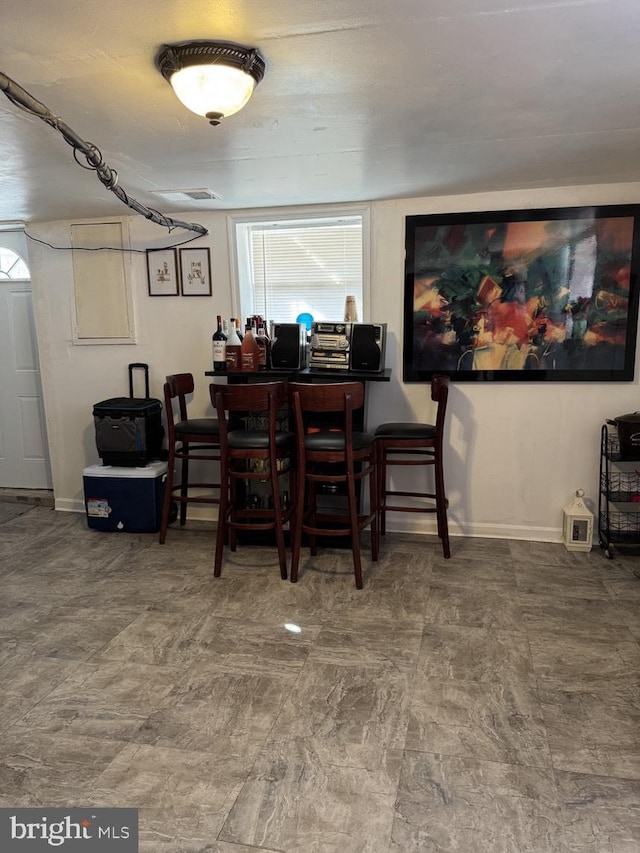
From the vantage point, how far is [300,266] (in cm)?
394

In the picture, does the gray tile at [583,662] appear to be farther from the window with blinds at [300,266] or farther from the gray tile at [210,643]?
the window with blinds at [300,266]

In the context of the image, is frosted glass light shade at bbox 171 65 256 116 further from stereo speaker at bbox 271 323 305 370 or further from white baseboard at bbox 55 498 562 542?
white baseboard at bbox 55 498 562 542

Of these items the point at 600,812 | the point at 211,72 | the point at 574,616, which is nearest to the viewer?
the point at 600,812

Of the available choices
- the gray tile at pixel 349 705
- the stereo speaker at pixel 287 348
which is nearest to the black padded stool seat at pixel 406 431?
the stereo speaker at pixel 287 348

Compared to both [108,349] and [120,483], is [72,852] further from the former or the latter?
[108,349]

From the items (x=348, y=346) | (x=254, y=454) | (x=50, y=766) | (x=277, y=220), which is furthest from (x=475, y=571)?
(x=277, y=220)

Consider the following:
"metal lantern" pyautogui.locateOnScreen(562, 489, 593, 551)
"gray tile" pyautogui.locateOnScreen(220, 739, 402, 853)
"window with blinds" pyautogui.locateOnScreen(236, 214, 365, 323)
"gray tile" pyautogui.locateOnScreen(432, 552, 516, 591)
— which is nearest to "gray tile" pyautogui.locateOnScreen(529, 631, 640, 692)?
"gray tile" pyautogui.locateOnScreen(432, 552, 516, 591)

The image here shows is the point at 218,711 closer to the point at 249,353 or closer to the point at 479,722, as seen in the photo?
the point at 479,722

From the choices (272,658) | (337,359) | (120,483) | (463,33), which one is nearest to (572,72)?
(463,33)

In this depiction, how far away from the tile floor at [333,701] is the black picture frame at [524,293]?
1219 millimetres

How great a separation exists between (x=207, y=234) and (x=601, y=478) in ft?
9.93

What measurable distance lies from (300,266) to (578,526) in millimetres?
2460

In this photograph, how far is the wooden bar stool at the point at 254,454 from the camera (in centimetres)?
300

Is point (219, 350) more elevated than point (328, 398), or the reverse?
point (219, 350)
